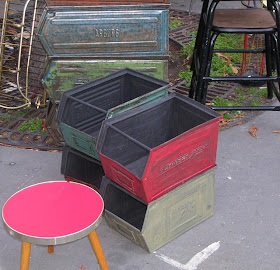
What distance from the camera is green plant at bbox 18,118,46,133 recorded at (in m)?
4.78

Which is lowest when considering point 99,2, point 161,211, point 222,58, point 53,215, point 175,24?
point 161,211

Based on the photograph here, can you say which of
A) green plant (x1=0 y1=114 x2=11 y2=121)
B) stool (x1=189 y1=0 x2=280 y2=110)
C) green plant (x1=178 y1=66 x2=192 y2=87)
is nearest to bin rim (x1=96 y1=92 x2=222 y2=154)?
stool (x1=189 y1=0 x2=280 y2=110)

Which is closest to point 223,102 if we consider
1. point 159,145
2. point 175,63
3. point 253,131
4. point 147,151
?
point 253,131

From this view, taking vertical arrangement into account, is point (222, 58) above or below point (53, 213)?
above

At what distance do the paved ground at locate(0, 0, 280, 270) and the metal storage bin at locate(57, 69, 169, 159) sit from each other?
57 centimetres

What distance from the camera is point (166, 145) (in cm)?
304

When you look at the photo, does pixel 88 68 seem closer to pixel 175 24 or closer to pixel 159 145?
pixel 159 145

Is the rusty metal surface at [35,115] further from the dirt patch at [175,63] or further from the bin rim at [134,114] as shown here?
the bin rim at [134,114]

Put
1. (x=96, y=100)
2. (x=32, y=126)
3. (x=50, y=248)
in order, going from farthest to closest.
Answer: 1. (x=32, y=126)
2. (x=96, y=100)
3. (x=50, y=248)

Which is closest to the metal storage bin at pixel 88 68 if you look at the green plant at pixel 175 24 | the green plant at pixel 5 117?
the green plant at pixel 5 117

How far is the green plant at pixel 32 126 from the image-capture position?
15.7 feet

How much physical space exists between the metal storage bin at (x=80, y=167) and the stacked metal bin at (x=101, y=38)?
72 cm

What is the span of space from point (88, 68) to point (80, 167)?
836mm

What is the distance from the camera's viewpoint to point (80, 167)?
3.92 metres
